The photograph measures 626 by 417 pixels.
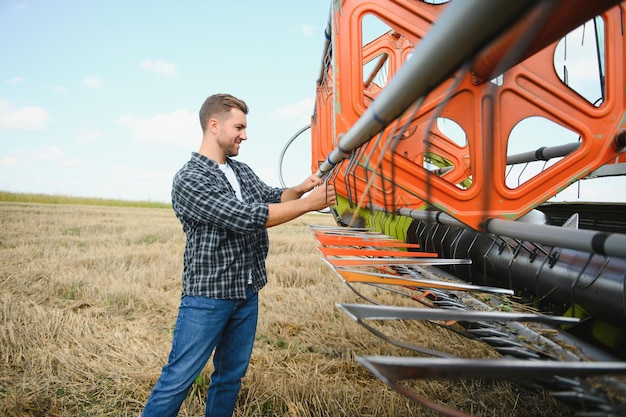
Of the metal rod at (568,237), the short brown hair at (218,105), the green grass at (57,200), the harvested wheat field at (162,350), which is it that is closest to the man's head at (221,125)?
the short brown hair at (218,105)

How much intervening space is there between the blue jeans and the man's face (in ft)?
2.39

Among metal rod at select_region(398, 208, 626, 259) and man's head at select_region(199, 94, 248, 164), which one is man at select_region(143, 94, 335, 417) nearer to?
man's head at select_region(199, 94, 248, 164)

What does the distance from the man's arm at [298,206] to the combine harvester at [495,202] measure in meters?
0.19

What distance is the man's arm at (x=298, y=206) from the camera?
5.94 feet

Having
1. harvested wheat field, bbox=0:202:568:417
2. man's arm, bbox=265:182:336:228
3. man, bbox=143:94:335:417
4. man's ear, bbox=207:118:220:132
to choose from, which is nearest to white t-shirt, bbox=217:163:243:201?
man, bbox=143:94:335:417

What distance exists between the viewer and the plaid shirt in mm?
1770

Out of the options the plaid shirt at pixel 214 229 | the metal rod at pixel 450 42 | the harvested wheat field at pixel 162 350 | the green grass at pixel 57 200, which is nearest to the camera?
the metal rod at pixel 450 42

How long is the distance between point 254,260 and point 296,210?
15.7 inches

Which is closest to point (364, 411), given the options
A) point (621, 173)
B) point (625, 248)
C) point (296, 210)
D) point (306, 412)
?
point (306, 412)

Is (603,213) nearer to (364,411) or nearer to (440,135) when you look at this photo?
(440,135)

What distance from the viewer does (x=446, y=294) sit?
2.02 m

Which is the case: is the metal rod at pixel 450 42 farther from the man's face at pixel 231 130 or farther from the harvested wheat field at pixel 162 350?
the harvested wheat field at pixel 162 350

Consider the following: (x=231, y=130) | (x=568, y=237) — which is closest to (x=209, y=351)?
(x=231, y=130)

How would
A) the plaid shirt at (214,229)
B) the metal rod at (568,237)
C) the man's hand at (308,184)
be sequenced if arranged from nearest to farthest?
Answer: the metal rod at (568,237)
the plaid shirt at (214,229)
the man's hand at (308,184)
